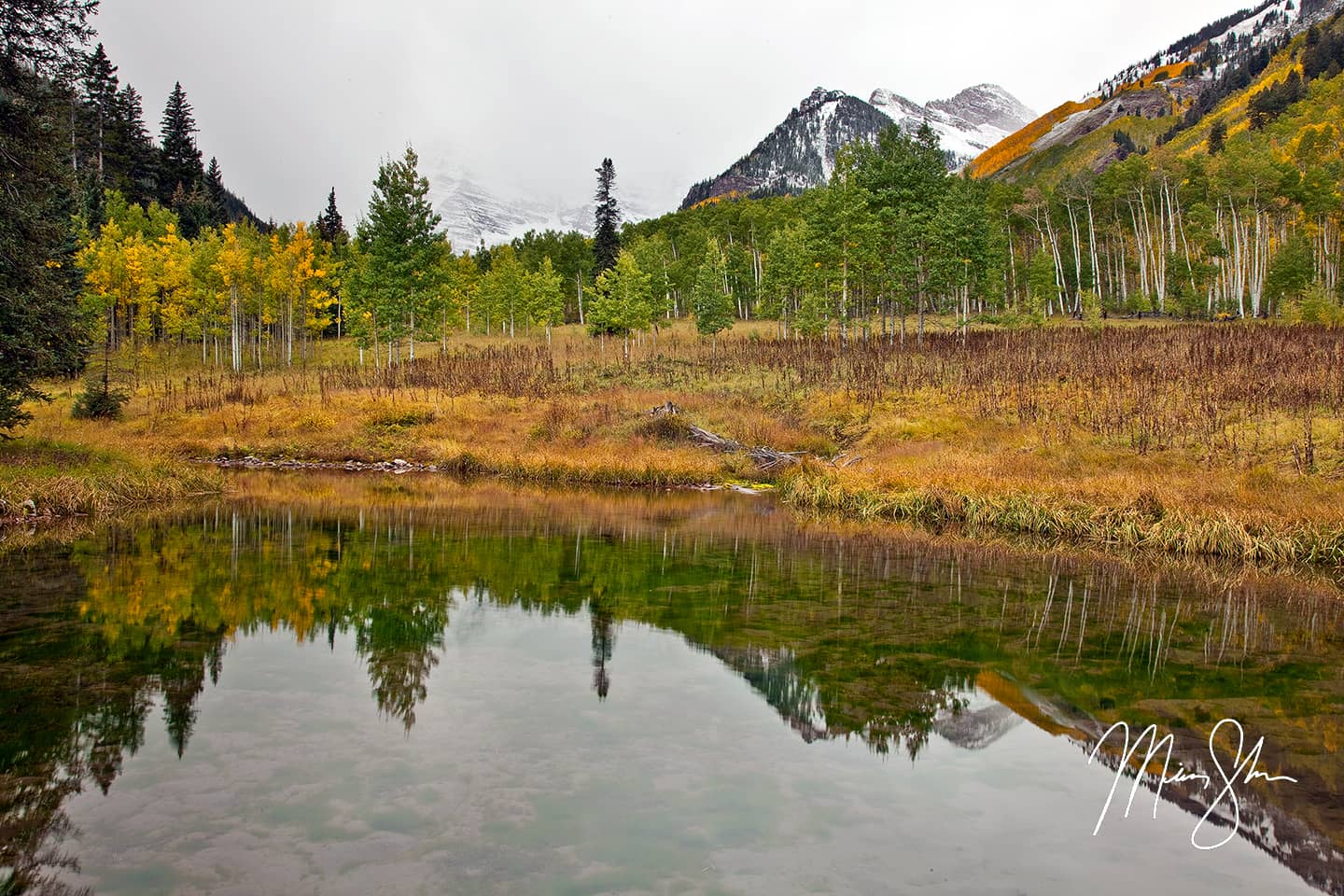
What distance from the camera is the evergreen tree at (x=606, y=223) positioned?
3071 inches

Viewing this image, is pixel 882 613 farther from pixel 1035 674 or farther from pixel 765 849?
pixel 765 849

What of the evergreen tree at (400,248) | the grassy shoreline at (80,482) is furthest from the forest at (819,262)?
the grassy shoreline at (80,482)

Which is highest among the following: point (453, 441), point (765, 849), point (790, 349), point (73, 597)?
point (790, 349)

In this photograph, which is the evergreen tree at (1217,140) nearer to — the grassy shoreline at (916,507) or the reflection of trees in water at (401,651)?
the grassy shoreline at (916,507)

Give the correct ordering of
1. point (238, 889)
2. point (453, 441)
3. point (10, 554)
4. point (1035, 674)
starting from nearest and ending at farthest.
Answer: point (238, 889) < point (1035, 674) < point (10, 554) < point (453, 441)

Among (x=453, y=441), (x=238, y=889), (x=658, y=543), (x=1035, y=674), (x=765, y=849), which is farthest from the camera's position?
(x=453, y=441)

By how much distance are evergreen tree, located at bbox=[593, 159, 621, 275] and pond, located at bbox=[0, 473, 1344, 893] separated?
6845 cm

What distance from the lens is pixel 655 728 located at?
6.69 meters

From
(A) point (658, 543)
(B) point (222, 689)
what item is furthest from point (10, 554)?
(A) point (658, 543)

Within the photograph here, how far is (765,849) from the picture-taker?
479 centimetres

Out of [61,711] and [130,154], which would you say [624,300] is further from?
[130,154]

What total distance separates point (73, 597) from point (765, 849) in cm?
986

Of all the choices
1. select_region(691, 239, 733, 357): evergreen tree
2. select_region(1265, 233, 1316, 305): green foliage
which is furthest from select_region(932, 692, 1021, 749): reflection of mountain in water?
select_region(1265, 233, 1316, 305): green foliage

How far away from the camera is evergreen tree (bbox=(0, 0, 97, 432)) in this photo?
1580cm
